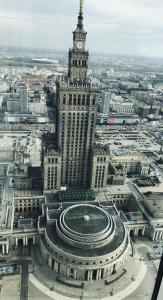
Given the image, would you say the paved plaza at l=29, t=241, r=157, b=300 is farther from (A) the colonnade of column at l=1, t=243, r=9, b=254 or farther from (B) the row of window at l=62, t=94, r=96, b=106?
(B) the row of window at l=62, t=94, r=96, b=106

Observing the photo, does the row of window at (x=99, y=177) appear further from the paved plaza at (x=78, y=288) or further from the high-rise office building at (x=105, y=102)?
the high-rise office building at (x=105, y=102)

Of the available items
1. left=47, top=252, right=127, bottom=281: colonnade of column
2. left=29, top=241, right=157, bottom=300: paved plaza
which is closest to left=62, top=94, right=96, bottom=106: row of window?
left=47, top=252, right=127, bottom=281: colonnade of column

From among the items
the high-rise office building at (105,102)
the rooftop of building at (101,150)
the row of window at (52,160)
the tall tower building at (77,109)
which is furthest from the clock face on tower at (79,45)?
the high-rise office building at (105,102)

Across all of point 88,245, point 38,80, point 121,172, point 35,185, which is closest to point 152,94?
point 38,80

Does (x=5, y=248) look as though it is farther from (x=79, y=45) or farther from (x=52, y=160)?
(x=79, y=45)

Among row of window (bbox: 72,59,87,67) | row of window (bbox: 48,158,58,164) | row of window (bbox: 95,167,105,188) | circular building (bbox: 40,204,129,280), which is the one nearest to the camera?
circular building (bbox: 40,204,129,280)

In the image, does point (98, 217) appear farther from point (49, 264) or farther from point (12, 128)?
point (12, 128)
